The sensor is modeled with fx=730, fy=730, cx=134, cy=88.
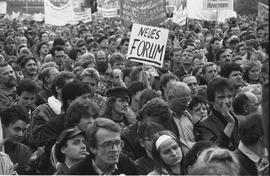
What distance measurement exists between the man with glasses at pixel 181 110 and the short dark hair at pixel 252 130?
1.89 metres

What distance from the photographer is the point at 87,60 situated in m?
11.1

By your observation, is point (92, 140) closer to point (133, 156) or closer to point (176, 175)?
point (176, 175)

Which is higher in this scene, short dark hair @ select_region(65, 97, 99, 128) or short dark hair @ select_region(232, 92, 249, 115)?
short dark hair @ select_region(65, 97, 99, 128)

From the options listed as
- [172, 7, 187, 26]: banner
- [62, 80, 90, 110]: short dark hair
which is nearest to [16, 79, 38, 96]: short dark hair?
[62, 80, 90, 110]: short dark hair

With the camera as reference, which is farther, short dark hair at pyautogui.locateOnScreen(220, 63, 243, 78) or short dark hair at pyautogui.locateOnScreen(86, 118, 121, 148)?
short dark hair at pyautogui.locateOnScreen(220, 63, 243, 78)

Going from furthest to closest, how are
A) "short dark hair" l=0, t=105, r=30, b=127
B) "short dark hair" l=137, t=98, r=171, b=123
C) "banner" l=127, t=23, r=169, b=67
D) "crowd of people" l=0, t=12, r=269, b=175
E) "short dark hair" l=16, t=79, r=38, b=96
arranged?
1. "banner" l=127, t=23, r=169, b=67
2. "short dark hair" l=16, t=79, r=38, b=96
3. "short dark hair" l=137, t=98, r=171, b=123
4. "short dark hair" l=0, t=105, r=30, b=127
5. "crowd of people" l=0, t=12, r=269, b=175

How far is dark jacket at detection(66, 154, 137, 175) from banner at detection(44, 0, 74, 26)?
17.5 m

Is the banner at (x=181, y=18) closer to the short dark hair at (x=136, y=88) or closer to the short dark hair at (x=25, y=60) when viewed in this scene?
the short dark hair at (x=25, y=60)

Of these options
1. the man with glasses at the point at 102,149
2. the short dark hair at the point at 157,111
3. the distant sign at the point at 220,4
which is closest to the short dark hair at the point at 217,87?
the short dark hair at the point at 157,111

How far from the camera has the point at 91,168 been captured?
5238 millimetres

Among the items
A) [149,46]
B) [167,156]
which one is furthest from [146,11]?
[167,156]

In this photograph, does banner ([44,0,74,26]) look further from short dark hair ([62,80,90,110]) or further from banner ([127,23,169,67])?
short dark hair ([62,80,90,110])

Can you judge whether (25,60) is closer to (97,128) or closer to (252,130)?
(97,128)

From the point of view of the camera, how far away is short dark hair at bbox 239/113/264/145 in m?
5.49
